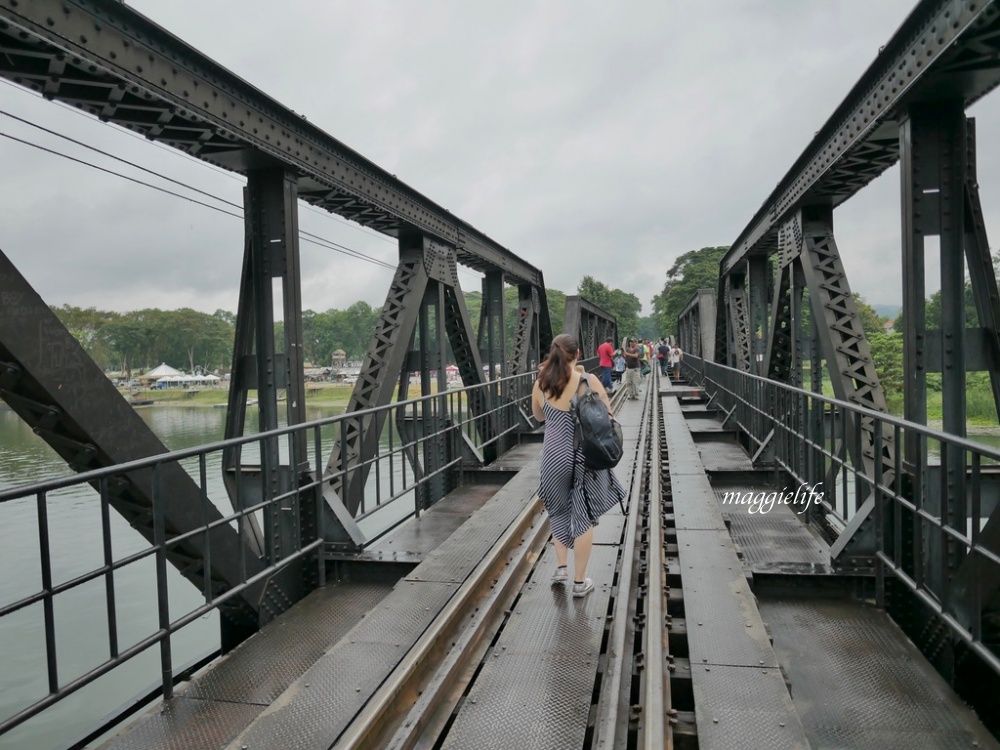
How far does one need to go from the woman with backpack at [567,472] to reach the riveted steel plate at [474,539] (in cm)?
89

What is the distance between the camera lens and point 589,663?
3768mm

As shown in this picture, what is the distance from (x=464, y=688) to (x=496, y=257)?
12356mm

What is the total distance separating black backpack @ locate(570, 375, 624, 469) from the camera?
454 cm

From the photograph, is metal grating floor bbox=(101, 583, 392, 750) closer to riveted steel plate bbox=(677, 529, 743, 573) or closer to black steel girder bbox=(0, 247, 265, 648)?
black steel girder bbox=(0, 247, 265, 648)

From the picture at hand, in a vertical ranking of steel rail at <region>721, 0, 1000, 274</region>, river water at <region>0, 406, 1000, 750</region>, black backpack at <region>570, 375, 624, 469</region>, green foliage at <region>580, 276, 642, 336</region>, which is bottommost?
Result: river water at <region>0, 406, 1000, 750</region>

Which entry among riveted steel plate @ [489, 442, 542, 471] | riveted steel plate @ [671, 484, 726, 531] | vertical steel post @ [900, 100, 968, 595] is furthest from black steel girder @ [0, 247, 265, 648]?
riveted steel plate @ [489, 442, 542, 471]

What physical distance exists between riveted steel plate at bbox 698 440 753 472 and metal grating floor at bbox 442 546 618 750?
4877mm

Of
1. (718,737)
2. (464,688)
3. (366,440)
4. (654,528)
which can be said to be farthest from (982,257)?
(366,440)

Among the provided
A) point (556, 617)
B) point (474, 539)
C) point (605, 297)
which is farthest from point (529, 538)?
point (605, 297)

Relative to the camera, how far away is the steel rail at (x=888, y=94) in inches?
177

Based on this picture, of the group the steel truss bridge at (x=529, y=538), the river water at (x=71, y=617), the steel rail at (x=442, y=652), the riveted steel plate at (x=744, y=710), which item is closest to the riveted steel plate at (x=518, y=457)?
the steel truss bridge at (x=529, y=538)

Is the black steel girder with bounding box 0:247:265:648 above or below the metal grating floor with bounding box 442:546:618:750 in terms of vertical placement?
above

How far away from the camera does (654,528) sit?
6219 millimetres

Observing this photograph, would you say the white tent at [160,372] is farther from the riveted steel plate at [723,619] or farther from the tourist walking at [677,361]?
the tourist walking at [677,361]
